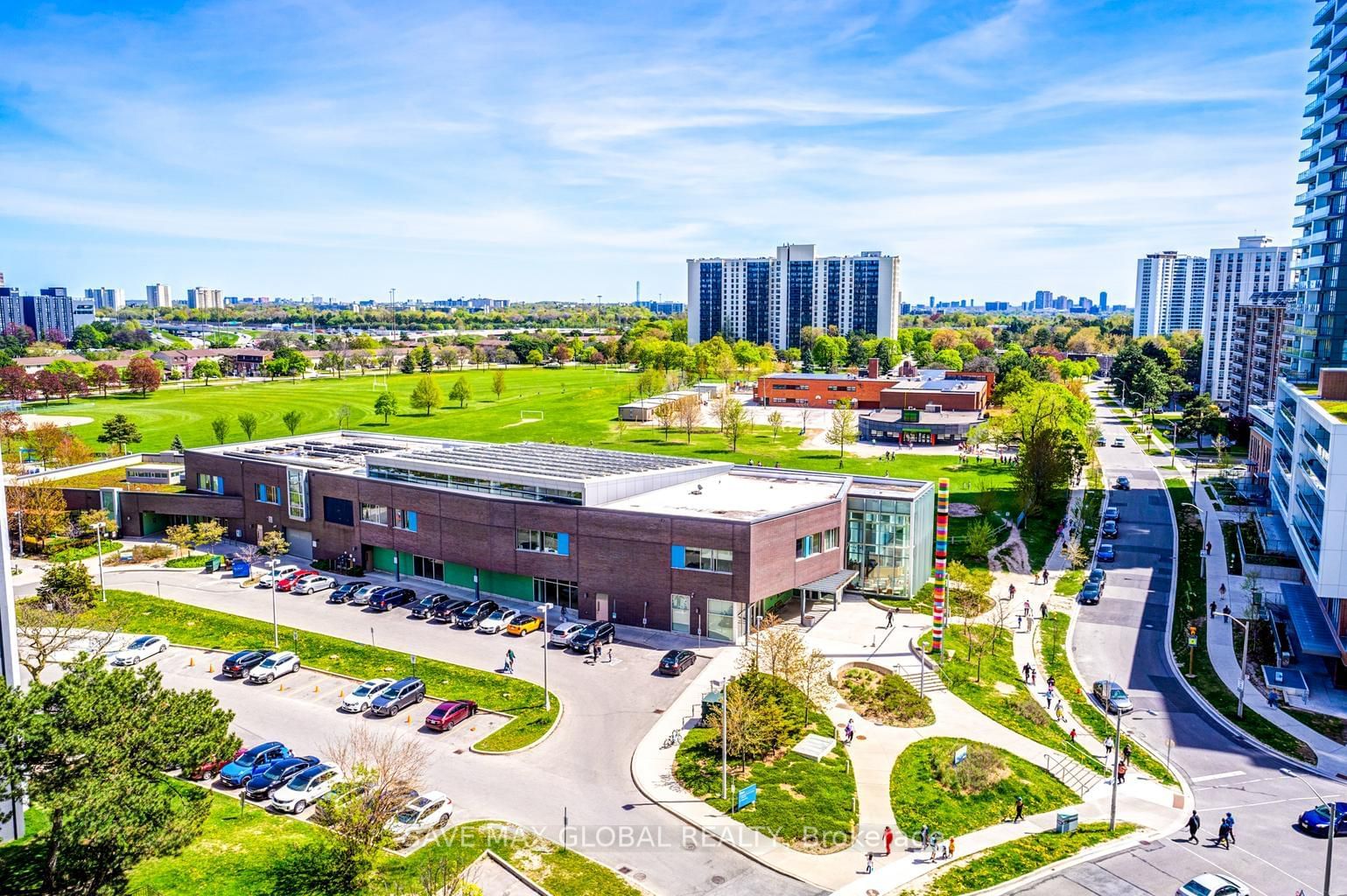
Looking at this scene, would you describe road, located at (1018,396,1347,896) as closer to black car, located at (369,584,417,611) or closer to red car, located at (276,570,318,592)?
black car, located at (369,584,417,611)

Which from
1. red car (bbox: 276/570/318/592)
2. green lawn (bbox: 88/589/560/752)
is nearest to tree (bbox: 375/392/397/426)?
red car (bbox: 276/570/318/592)

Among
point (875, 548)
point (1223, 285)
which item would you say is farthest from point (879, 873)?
point (1223, 285)

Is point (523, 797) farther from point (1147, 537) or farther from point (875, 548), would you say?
point (1147, 537)

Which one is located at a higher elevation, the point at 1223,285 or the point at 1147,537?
the point at 1223,285

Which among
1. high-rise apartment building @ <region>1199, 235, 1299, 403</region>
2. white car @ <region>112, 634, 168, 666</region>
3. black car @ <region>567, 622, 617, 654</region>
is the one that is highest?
high-rise apartment building @ <region>1199, 235, 1299, 403</region>

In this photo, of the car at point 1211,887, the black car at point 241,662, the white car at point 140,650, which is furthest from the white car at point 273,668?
the car at point 1211,887

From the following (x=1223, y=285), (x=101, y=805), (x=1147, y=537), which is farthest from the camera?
(x=1223, y=285)
